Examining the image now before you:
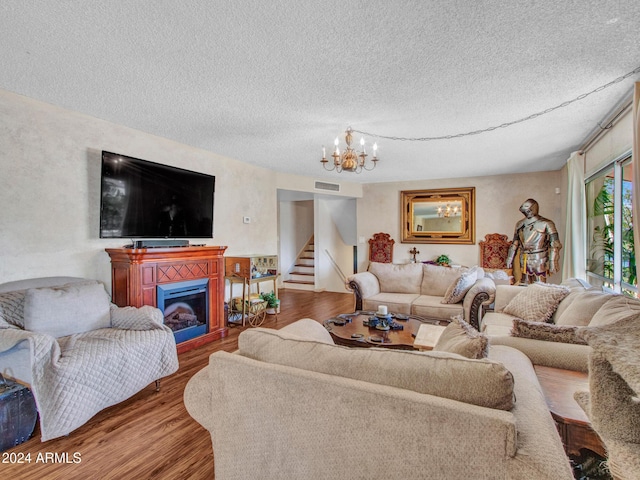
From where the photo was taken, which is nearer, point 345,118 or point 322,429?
point 322,429

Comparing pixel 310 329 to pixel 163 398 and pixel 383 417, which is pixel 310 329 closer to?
pixel 383 417

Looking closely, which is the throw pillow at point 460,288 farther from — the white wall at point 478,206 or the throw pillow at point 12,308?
the throw pillow at point 12,308

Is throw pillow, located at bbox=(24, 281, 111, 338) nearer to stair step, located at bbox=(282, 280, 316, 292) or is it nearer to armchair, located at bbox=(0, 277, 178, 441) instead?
armchair, located at bbox=(0, 277, 178, 441)

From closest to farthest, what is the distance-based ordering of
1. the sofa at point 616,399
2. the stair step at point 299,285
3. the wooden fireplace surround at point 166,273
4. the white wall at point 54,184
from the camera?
1. the sofa at point 616,399
2. the white wall at point 54,184
3. the wooden fireplace surround at point 166,273
4. the stair step at point 299,285

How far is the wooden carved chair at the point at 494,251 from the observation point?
5660mm

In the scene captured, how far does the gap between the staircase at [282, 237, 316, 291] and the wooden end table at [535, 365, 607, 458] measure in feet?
19.2

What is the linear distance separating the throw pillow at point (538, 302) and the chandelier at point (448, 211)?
3107 millimetres

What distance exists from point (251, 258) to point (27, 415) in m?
2.65

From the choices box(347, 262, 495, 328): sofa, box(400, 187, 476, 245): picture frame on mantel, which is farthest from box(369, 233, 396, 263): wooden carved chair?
box(347, 262, 495, 328): sofa

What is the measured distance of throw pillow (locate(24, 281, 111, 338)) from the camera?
7.34 ft

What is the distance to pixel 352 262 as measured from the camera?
7.33 metres

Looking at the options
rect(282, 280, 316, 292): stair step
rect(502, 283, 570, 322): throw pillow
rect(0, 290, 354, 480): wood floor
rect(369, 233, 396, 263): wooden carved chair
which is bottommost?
rect(0, 290, 354, 480): wood floor

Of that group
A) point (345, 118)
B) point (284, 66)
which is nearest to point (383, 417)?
point (284, 66)

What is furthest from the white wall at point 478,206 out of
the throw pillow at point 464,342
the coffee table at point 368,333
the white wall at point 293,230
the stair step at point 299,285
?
the throw pillow at point 464,342
